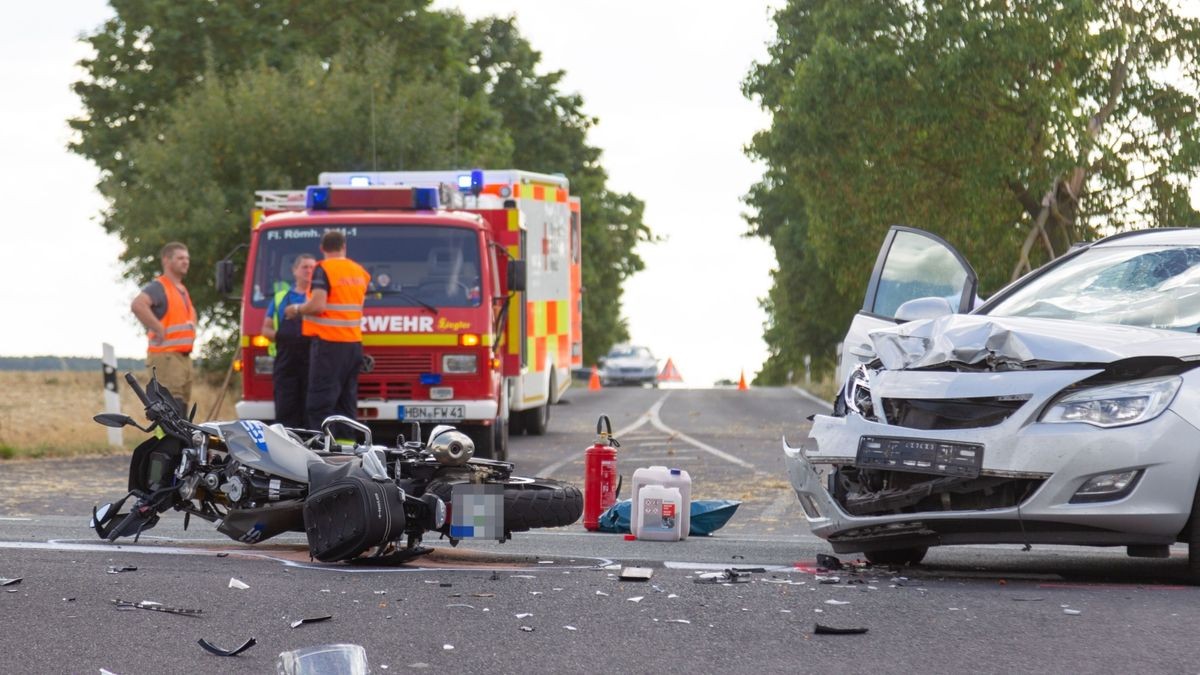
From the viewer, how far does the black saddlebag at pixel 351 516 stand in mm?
7906

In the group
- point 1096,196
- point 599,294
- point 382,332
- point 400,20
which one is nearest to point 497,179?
point 382,332

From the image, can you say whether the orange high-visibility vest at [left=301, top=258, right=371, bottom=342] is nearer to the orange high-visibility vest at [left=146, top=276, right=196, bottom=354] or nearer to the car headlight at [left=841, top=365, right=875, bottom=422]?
the orange high-visibility vest at [left=146, top=276, right=196, bottom=354]

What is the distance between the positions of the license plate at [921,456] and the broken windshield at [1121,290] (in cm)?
126

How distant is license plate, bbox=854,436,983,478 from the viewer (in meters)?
7.68

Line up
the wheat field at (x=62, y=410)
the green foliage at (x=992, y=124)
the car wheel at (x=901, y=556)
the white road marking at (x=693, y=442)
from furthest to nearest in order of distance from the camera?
the green foliage at (x=992, y=124) → the wheat field at (x=62, y=410) → the white road marking at (x=693, y=442) → the car wheel at (x=901, y=556)

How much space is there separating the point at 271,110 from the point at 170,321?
52.7ft

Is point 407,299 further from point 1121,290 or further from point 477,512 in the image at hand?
point 1121,290

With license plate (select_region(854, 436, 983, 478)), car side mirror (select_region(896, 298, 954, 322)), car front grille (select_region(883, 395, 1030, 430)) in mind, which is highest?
car side mirror (select_region(896, 298, 954, 322))

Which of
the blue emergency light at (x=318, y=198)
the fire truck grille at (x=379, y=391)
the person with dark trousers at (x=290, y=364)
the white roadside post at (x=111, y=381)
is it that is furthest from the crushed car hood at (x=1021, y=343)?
A: the white roadside post at (x=111, y=381)

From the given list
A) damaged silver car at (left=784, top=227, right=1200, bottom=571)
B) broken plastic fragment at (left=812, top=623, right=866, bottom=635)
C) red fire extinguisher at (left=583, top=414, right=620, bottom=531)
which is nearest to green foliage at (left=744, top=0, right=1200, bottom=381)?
red fire extinguisher at (left=583, top=414, right=620, bottom=531)

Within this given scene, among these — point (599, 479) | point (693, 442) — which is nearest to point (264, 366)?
point (599, 479)

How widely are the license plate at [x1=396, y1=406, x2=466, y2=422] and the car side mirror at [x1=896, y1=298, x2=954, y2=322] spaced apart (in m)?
8.09

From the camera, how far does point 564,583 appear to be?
769cm

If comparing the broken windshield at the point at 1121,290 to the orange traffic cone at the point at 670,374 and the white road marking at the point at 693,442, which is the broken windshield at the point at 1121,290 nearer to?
the white road marking at the point at 693,442
